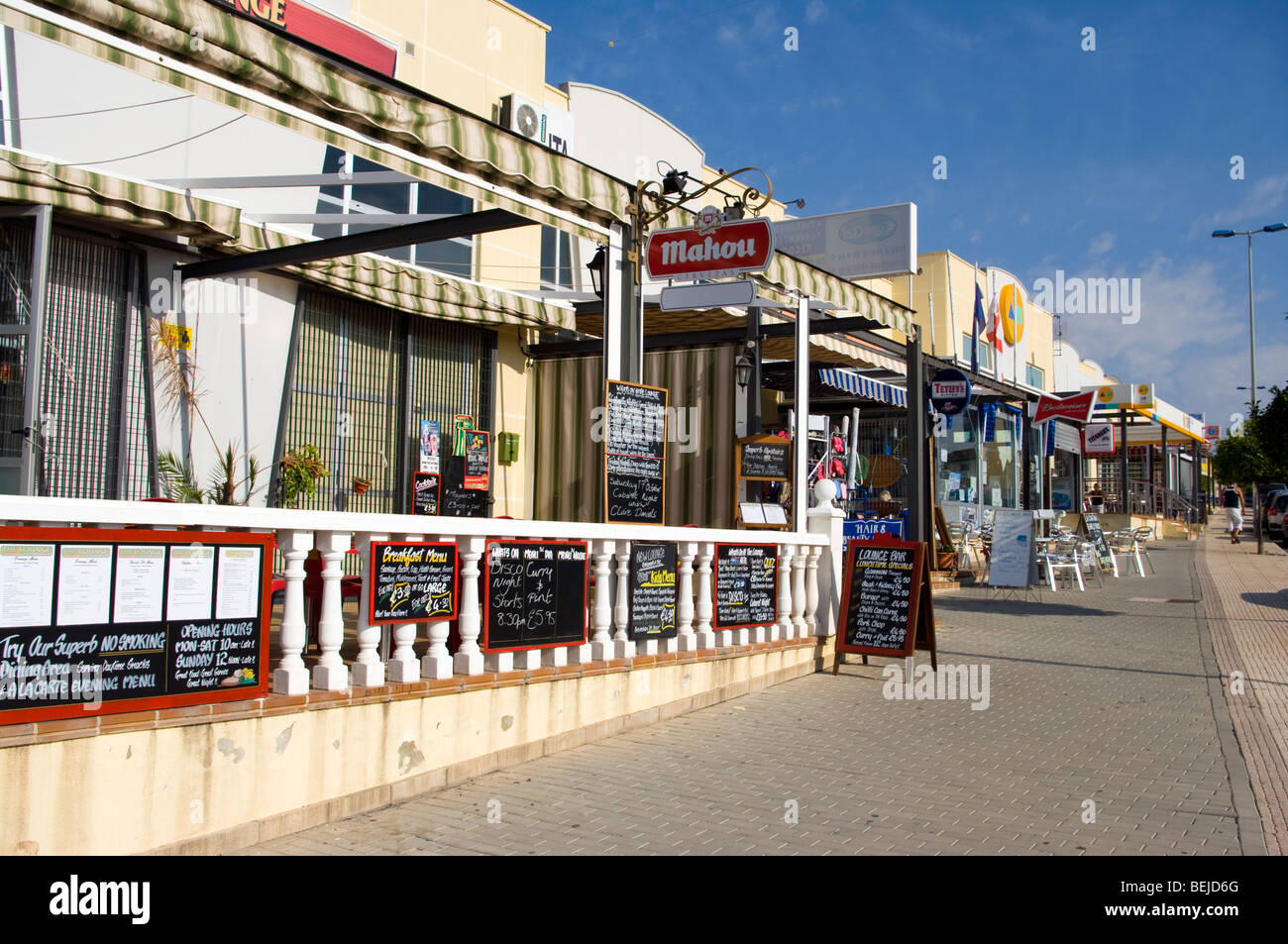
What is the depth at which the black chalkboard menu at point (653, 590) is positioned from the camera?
22.5ft

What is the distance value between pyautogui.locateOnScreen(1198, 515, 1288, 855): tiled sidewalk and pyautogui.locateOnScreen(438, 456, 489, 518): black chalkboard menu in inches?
282

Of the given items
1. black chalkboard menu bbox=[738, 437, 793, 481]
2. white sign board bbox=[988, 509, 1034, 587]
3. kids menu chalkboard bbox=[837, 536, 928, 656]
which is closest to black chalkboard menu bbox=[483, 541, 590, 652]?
kids menu chalkboard bbox=[837, 536, 928, 656]

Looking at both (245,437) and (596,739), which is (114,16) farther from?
(245,437)

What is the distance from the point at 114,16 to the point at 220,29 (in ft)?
1.43

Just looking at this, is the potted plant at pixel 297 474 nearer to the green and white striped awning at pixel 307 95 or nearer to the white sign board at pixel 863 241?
the green and white striped awning at pixel 307 95

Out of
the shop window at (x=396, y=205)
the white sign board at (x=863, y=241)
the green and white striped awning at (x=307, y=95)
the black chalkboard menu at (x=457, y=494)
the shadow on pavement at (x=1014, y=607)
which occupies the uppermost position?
the white sign board at (x=863, y=241)

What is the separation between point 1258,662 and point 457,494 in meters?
7.91

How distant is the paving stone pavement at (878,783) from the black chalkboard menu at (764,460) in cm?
231

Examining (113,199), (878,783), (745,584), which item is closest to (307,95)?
(113,199)

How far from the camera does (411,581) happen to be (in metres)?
5.21

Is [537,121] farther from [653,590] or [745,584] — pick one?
[653,590]

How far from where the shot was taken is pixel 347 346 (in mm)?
10031

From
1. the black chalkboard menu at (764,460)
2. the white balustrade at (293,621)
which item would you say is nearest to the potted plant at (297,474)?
the black chalkboard menu at (764,460)

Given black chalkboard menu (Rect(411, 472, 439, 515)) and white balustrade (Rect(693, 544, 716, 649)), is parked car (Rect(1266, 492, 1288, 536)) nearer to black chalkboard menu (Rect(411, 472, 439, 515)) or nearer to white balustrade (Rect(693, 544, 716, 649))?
black chalkboard menu (Rect(411, 472, 439, 515))
